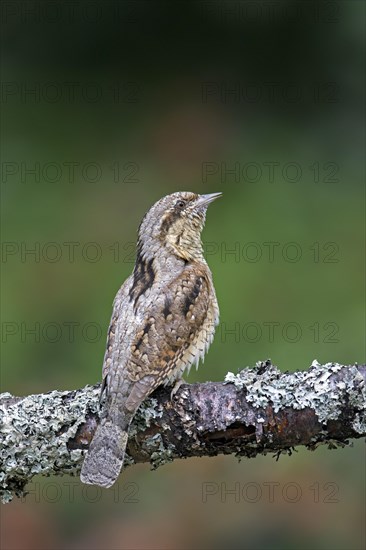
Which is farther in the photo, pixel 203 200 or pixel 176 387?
pixel 203 200

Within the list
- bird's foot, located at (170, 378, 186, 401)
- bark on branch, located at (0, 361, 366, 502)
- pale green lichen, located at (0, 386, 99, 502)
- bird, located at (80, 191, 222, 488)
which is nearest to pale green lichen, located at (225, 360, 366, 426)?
bark on branch, located at (0, 361, 366, 502)

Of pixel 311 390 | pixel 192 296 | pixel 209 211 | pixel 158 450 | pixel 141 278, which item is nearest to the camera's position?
pixel 311 390

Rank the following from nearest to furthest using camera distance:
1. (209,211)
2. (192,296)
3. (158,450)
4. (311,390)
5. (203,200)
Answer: (311,390) < (158,450) < (192,296) < (203,200) < (209,211)

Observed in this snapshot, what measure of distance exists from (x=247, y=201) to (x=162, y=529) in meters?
3.86

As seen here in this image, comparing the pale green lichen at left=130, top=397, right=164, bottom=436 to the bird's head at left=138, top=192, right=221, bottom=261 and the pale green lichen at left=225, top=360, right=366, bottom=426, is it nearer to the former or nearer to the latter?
the pale green lichen at left=225, top=360, right=366, bottom=426

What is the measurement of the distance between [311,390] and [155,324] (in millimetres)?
1033

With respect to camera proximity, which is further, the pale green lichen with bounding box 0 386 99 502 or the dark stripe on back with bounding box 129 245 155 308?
the dark stripe on back with bounding box 129 245 155 308

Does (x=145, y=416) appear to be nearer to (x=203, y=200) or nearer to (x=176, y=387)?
(x=176, y=387)

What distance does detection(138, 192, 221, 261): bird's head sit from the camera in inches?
225

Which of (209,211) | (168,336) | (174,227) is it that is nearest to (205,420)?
(168,336)

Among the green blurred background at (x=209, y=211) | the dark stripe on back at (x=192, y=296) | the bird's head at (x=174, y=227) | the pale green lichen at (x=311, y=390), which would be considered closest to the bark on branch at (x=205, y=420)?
the pale green lichen at (x=311, y=390)

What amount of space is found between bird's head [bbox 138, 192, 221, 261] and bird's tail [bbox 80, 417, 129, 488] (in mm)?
Result: 1394

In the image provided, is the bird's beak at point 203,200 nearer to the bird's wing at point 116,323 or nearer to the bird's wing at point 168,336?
the bird's wing at point 168,336

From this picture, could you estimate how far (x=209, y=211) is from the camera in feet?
30.5
